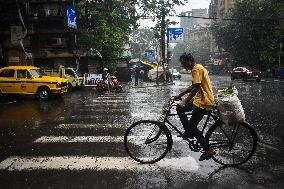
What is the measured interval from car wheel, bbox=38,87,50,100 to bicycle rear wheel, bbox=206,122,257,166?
44.5 ft

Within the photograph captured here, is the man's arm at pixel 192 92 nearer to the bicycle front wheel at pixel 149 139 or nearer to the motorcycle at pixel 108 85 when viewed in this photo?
the bicycle front wheel at pixel 149 139

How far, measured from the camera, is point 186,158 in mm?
6402

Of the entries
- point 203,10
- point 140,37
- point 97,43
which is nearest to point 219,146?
point 97,43

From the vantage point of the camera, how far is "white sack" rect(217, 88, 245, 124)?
5.55 metres

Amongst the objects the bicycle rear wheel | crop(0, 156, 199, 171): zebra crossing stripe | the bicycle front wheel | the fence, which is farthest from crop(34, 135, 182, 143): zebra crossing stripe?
the fence

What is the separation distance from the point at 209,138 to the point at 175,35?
80.0 ft

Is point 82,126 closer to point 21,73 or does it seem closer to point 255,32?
point 21,73

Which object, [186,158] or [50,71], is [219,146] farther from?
[50,71]

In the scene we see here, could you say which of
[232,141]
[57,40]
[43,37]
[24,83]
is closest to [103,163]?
[232,141]

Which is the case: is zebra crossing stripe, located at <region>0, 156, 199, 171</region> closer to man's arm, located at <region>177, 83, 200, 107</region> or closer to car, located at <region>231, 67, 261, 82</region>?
man's arm, located at <region>177, 83, 200, 107</region>

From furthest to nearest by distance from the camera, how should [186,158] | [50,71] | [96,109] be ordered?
[50,71], [96,109], [186,158]

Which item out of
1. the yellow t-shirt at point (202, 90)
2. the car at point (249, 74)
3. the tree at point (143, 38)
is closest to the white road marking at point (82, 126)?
the yellow t-shirt at point (202, 90)

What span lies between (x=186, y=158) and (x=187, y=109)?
1.07 metres

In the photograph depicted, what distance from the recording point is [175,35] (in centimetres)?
2955
